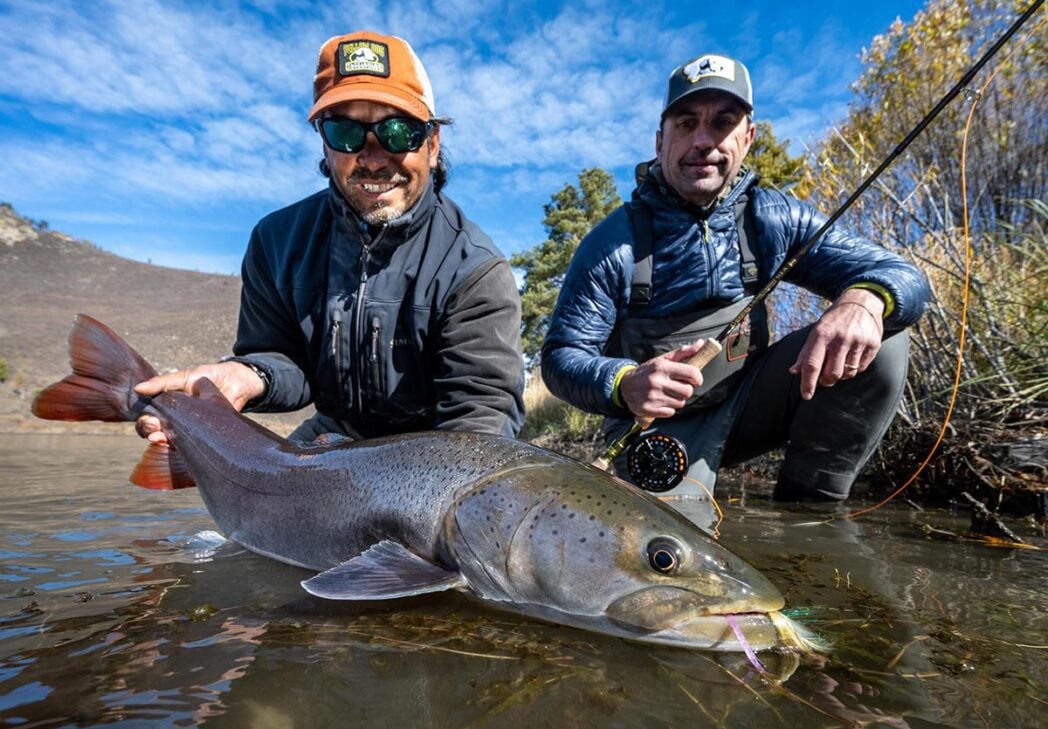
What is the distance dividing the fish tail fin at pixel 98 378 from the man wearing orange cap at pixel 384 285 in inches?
15.7

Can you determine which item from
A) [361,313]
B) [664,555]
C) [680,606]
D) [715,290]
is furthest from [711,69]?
[680,606]

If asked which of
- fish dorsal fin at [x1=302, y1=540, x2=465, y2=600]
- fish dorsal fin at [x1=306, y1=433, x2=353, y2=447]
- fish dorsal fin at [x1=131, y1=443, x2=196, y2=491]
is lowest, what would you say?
fish dorsal fin at [x1=302, y1=540, x2=465, y2=600]

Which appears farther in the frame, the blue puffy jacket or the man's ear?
the blue puffy jacket

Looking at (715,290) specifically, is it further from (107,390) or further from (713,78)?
(107,390)

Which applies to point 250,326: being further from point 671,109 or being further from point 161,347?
point 161,347

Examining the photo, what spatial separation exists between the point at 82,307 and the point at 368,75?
101ft

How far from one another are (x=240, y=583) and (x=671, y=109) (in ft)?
12.3

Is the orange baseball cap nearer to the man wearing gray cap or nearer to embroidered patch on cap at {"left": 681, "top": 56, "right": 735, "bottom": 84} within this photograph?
the man wearing gray cap

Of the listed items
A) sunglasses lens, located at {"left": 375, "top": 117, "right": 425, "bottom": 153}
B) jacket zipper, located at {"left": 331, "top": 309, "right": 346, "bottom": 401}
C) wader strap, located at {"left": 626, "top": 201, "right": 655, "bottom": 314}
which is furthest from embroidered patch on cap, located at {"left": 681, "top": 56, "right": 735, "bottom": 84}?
jacket zipper, located at {"left": 331, "top": 309, "right": 346, "bottom": 401}

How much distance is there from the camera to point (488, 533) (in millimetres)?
1886

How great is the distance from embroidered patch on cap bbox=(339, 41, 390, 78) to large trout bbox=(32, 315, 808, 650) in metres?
1.96

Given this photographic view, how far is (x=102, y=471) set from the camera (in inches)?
254

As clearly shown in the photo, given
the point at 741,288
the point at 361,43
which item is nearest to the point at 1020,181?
the point at 741,288

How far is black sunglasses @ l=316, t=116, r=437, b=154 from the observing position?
11.2 feet
